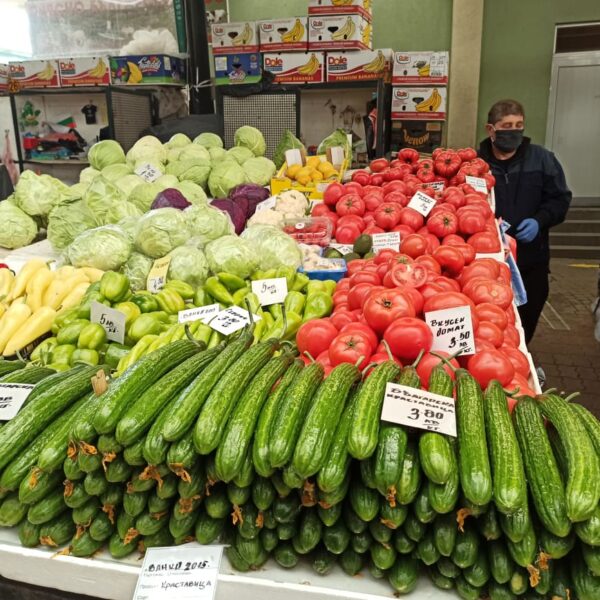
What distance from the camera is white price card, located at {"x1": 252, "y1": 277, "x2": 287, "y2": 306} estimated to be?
2703mm

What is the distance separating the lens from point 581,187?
10.1m

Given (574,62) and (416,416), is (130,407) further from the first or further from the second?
(574,62)

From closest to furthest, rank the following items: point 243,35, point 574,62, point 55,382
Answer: point 55,382, point 243,35, point 574,62

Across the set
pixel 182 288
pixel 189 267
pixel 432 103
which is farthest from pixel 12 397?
pixel 432 103

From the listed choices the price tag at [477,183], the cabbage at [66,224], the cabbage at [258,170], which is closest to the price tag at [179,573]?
the cabbage at [66,224]

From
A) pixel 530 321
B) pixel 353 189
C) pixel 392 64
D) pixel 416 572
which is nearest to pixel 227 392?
pixel 416 572

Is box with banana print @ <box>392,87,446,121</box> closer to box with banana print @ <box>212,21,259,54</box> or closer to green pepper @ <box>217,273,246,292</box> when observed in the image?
box with banana print @ <box>212,21,259,54</box>

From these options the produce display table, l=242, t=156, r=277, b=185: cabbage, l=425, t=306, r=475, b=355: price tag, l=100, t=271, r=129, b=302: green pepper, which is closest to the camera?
the produce display table

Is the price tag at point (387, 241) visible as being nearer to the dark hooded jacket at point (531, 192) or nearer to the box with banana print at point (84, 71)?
the dark hooded jacket at point (531, 192)

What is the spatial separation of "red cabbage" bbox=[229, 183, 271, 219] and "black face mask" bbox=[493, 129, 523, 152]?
2.01 metres

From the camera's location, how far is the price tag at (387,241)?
349 centimetres

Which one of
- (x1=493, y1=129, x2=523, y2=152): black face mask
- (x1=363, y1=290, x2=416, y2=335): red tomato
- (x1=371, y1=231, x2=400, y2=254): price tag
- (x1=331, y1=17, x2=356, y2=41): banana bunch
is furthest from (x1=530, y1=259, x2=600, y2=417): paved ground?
(x1=331, y1=17, x2=356, y2=41): banana bunch

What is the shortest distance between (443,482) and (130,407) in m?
0.84

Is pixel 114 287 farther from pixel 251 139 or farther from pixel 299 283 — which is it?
pixel 251 139
